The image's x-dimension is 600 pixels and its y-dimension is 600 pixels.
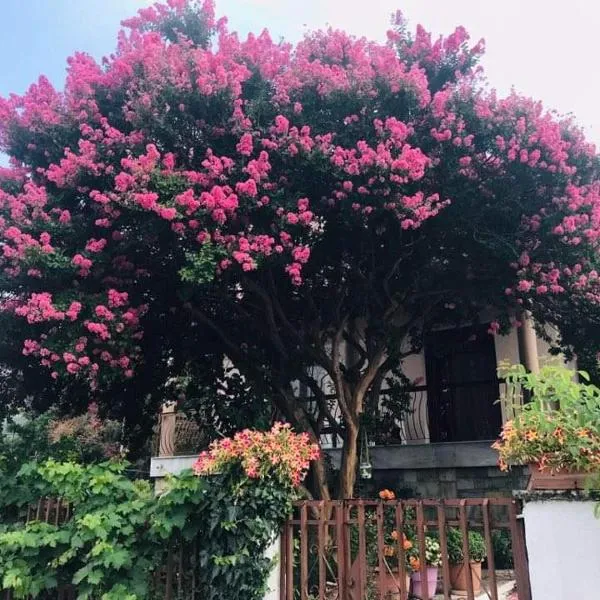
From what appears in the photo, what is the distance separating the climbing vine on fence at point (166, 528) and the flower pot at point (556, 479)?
5.50 ft

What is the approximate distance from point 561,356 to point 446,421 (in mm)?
2152

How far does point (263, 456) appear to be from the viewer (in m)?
4.25

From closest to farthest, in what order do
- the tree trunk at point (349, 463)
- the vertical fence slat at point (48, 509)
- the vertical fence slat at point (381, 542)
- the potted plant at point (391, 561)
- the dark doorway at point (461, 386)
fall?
1. the vertical fence slat at point (381, 542)
2. the potted plant at point (391, 561)
3. the vertical fence slat at point (48, 509)
4. the tree trunk at point (349, 463)
5. the dark doorway at point (461, 386)

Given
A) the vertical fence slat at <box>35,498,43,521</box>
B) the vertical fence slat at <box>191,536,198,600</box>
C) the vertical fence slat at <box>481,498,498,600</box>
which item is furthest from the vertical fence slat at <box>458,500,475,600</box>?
the vertical fence slat at <box>35,498,43,521</box>

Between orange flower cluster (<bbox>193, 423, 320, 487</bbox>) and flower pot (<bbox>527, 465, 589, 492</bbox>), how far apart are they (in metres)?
1.66

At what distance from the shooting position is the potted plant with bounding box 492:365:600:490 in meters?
3.28

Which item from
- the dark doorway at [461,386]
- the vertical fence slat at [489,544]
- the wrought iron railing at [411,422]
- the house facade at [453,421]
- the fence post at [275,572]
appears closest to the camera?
the vertical fence slat at [489,544]

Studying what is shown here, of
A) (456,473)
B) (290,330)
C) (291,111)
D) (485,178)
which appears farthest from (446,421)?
(291,111)

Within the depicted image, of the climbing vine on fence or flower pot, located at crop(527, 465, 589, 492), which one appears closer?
flower pot, located at crop(527, 465, 589, 492)

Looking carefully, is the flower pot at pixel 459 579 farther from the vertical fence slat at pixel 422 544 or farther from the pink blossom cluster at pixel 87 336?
the pink blossom cluster at pixel 87 336

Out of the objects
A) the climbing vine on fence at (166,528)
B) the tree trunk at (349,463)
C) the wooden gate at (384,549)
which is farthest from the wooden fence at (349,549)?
the tree trunk at (349,463)

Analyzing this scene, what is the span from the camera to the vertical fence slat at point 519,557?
348 cm

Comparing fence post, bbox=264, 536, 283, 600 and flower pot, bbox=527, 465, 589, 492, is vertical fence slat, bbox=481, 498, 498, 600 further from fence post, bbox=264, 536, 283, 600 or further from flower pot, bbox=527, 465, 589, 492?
fence post, bbox=264, 536, 283, 600

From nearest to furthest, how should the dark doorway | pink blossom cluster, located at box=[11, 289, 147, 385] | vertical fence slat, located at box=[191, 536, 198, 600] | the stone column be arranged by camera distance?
vertical fence slat, located at box=[191, 536, 198, 600] < pink blossom cluster, located at box=[11, 289, 147, 385] < the stone column < the dark doorway
